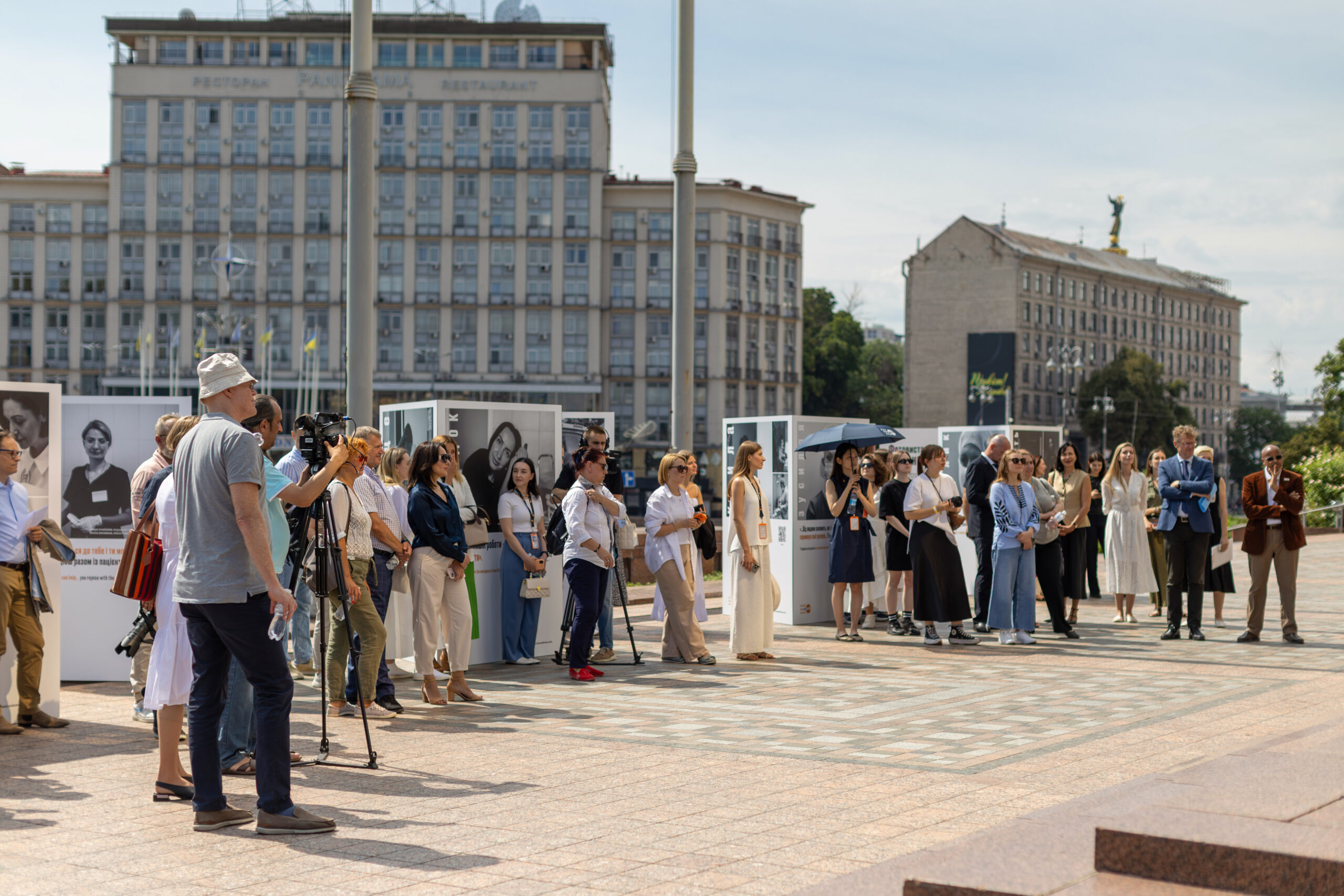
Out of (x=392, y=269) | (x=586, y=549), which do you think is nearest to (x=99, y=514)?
(x=586, y=549)

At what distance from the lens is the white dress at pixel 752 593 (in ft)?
43.1

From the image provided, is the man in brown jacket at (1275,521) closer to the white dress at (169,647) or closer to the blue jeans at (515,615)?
the blue jeans at (515,615)

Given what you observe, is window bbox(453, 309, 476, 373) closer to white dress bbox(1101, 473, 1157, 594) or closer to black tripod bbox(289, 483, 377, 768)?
white dress bbox(1101, 473, 1157, 594)

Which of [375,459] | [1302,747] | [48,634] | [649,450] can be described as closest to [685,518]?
[375,459]

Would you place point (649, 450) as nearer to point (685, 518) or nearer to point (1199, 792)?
point (685, 518)

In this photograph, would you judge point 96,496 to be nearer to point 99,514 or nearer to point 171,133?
point 99,514

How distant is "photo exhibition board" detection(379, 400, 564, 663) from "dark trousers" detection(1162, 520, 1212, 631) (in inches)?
245

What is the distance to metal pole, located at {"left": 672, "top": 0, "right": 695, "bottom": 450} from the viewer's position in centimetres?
1602

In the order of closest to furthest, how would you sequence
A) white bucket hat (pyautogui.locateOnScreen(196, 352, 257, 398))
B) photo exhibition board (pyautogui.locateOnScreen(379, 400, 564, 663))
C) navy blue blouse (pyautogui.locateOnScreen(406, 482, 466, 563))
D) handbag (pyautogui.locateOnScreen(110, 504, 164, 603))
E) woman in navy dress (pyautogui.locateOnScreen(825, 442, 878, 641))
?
white bucket hat (pyautogui.locateOnScreen(196, 352, 257, 398)) → handbag (pyautogui.locateOnScreen(110, 504, 164, 603)) → navy blue blouse (pyautogui.locateOnScreen(406, 482, 466, 563)) → photo exhibition board (pyautogui.locateOnScreen(379, 400, 564, 663)) → woman in navy dress (pyautogui.locateOnScreen(825, 442, 878, 641))

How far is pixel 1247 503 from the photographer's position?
13977 millimetres

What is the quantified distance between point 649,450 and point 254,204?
30.9 m

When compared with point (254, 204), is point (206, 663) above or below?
below

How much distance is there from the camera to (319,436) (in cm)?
788

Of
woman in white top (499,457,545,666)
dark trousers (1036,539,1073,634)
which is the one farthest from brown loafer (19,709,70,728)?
dark trousers (1036,539,1073,634)
